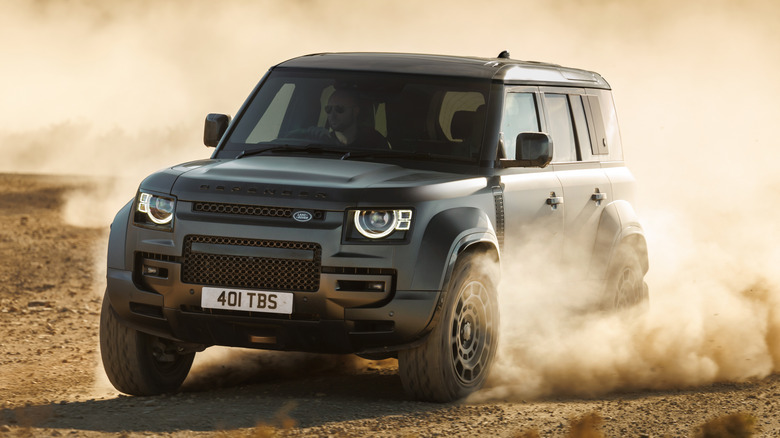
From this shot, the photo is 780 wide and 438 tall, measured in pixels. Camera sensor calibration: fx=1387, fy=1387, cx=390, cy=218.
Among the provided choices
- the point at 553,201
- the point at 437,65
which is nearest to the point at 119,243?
the point at 437,65

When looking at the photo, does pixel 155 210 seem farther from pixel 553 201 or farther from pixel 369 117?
pixel 553 201

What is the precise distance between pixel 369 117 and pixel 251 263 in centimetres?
167

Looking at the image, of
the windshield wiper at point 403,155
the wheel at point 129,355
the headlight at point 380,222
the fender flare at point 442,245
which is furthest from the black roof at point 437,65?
the wheel at point 129,355

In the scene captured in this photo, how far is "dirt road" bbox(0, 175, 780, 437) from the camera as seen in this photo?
7242 millimetres

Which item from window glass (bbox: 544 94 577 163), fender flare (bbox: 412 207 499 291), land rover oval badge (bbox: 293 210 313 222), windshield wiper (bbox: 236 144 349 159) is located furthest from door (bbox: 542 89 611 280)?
land rover oval badge (bbox: 293 210 313 222)

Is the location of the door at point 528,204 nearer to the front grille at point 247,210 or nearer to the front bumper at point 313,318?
the front bumper at point 313,318

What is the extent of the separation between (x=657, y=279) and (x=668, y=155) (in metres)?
12.9

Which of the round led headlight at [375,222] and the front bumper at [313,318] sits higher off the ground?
the round led headlight at [375,222]

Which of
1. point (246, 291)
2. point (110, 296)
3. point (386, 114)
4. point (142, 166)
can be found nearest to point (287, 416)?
point (246, 291)

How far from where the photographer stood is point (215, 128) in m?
9.36

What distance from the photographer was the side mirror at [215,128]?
30.7 ft

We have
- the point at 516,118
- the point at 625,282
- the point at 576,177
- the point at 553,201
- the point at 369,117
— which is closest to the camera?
the point at 369,117

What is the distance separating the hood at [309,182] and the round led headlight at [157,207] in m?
0.09

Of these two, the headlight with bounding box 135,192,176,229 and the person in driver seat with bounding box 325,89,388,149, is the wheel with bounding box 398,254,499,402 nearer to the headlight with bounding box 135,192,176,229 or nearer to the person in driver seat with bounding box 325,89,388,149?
the person in driver seat with bounding box 325,89,388,149
